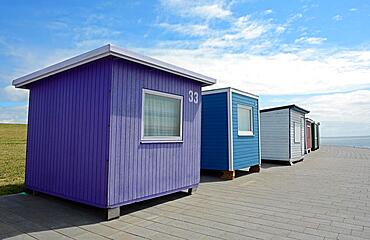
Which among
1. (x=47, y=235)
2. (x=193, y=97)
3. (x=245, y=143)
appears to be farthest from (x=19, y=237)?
(x=245, y=143)

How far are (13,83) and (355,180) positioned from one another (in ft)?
31.0

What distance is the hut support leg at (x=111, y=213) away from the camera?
13.8 ft

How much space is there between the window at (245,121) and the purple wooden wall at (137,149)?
3694mm

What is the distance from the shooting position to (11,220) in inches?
162

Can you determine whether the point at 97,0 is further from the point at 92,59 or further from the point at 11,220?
the point at 11,220

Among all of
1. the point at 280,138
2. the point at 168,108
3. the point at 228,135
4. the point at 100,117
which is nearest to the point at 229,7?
the point at 168,108

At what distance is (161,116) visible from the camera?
5336 mm

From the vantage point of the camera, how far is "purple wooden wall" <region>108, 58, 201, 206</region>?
171 inches

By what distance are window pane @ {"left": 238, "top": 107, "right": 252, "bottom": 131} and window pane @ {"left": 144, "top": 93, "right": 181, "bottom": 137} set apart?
396 centimetres

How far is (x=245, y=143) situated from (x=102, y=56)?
6254mm

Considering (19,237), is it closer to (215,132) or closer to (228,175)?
(228,175)

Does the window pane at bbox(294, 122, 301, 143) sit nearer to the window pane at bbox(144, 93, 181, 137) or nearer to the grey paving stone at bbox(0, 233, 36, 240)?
the window pane at bbox(144, 93, 181, 137)

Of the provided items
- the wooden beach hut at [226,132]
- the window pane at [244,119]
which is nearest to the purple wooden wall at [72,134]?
the wooden beach hut at [226,132]

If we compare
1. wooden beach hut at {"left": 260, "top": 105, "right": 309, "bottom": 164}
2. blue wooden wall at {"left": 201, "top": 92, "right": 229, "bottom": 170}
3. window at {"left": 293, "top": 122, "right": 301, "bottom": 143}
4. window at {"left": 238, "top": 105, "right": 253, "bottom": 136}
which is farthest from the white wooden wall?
blue wooden wall at {"left": 201, "top": 92, "right": 229, "bottom": 170}
